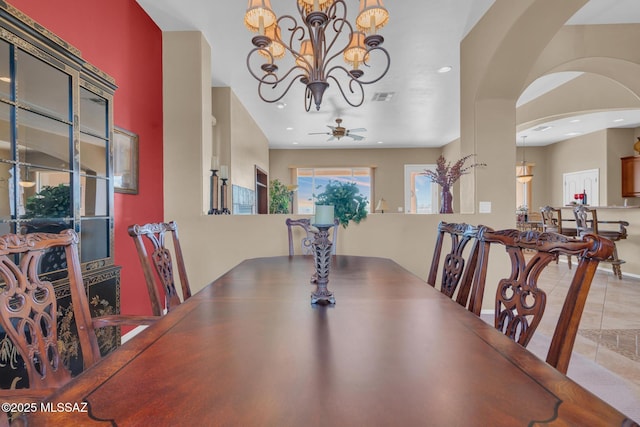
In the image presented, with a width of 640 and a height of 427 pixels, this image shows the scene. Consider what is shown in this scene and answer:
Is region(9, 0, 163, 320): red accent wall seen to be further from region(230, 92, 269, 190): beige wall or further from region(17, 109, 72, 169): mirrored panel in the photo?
region(230, 92, 269, 190): beige wall

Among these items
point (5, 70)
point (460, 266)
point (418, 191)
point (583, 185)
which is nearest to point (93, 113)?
point (5, 70)

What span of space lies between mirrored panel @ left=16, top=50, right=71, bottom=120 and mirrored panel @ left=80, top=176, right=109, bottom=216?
0.42 m

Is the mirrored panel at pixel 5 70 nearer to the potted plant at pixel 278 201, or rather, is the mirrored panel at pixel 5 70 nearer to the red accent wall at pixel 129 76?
the red accent wall at pixel 129 76

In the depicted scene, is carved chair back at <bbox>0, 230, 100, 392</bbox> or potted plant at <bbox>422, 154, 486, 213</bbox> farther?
potted plant at <bbox>422, 154, 486, 213</bbox>

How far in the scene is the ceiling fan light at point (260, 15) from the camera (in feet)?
5.72

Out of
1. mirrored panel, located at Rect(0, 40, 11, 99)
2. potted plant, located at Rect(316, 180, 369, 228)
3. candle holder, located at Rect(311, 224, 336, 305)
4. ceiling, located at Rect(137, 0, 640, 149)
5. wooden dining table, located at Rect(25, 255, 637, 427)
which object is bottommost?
wooden dining table, located at Rect(25, 255, 637, 427)

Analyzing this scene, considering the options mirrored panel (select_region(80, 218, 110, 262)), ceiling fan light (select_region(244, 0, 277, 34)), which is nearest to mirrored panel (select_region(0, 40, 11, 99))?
mirrored panel (select_region(80, 218, 110, 262))

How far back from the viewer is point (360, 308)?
1.14 metres

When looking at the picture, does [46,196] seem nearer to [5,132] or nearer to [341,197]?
[5,132]

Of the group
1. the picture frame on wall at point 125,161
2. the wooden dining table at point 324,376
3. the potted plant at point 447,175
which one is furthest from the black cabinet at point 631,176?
the picture frame on wall at point 125,161

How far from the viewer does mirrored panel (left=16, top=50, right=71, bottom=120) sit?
1.43 m

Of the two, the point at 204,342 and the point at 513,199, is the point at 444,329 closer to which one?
the point at 204,342

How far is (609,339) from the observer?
2.60m

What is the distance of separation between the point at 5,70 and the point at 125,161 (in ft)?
4.06
